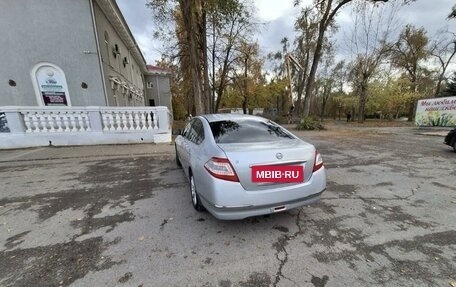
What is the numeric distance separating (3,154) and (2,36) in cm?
635

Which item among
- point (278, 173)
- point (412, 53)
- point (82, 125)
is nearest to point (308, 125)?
point (82, 125)

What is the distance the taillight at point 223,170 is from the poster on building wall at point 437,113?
61.9 feet

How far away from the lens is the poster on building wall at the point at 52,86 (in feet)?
33.1

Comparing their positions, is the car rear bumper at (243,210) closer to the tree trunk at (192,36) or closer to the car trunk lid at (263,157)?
the car trunk lid at (263,157)

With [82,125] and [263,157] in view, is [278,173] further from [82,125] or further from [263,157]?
[82,125]

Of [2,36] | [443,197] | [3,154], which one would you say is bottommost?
[443,197]

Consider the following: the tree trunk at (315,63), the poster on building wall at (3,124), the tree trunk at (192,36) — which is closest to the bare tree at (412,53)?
the tree trunk at (315,63)

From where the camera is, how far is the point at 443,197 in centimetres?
378

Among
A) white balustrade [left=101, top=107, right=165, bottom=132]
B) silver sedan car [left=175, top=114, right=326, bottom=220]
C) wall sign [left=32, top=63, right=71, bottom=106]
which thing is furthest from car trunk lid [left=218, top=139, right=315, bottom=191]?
wall sign [left=32, top=63, right=71, bottom=106]

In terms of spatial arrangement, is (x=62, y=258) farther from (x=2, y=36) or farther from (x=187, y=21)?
(x=2, y=36)

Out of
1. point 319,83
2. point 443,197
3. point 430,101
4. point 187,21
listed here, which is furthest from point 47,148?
point 319,83

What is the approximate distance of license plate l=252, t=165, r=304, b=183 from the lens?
2.45 m

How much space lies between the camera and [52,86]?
10273mm

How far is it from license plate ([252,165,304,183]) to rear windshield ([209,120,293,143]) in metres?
0.68
